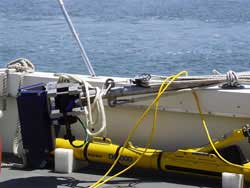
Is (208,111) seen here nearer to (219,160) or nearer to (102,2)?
(219,160)

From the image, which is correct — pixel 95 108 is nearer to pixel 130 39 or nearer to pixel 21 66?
pixel 21 66

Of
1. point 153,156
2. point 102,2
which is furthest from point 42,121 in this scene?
point 102,2

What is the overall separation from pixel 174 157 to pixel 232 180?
0.40m

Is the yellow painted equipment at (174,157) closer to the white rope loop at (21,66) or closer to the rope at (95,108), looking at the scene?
the rope at (95,108)

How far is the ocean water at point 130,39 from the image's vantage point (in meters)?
16.1

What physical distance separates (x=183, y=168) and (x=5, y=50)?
48.5ft

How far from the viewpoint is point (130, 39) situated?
64.4 feet

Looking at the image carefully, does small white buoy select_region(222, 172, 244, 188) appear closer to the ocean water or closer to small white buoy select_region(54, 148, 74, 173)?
small white buoy select_region(54, 148, 74, 173)

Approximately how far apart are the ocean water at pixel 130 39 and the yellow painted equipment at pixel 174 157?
1135 centimetres

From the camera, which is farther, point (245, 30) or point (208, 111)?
point (245, 30)

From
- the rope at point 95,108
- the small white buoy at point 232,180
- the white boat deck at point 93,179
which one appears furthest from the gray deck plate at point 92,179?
the rope at point 95,108

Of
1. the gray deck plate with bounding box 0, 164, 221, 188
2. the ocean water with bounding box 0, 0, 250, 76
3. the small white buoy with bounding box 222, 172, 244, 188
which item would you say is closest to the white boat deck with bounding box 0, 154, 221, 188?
the gray deck plate with bounding box 0, 164, 221, 188

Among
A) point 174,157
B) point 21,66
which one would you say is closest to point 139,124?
point 174,157

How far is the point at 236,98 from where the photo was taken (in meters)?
3.65
